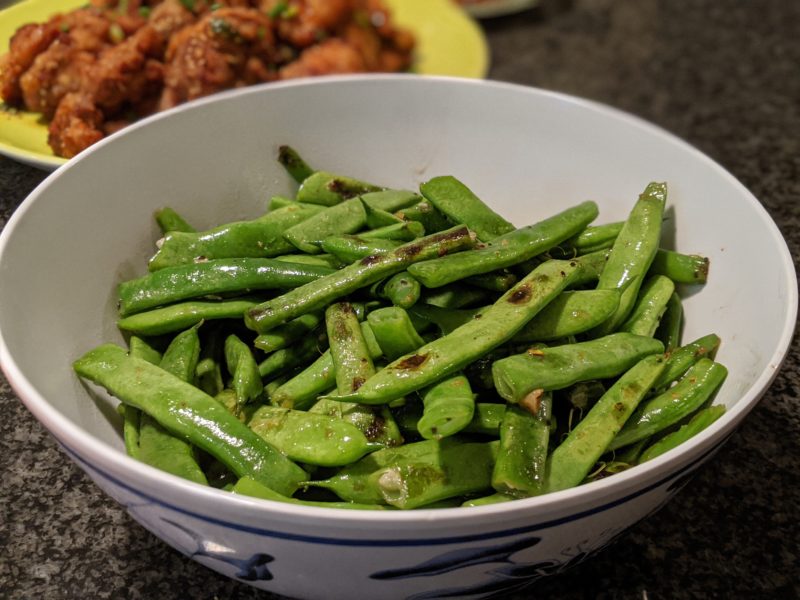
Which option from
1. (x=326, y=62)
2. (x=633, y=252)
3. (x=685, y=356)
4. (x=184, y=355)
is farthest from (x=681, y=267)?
(x=326, y=62)

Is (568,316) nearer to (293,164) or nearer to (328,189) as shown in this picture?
(328,189)

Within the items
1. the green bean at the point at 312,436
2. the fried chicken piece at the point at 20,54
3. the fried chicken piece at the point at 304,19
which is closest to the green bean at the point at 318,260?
the green bean at the point at 312,436

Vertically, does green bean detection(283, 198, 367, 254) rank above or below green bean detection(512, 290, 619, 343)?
above

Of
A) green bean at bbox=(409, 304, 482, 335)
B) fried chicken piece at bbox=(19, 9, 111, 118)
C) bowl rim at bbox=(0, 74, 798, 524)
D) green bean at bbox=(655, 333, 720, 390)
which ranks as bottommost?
green bean at bbox=(655, 333, 720, 390)

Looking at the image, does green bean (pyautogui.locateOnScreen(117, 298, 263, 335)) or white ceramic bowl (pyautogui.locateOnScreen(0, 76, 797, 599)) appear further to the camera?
green bean (pyautogui.locateOnScreen(117, 298, 263, 335))

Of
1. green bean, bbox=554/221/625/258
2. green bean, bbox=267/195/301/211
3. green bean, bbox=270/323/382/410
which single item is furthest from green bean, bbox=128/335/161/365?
green bean, bbox=554/221/625/258

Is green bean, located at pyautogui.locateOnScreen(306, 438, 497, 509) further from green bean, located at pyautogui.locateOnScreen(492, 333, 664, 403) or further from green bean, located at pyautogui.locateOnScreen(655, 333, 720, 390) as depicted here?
green bean, located at pyautogui.locateOnScreen(655, 333, 720, 390)

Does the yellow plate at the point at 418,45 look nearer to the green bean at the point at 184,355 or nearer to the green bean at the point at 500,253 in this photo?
the green bean at the point at 184,355
